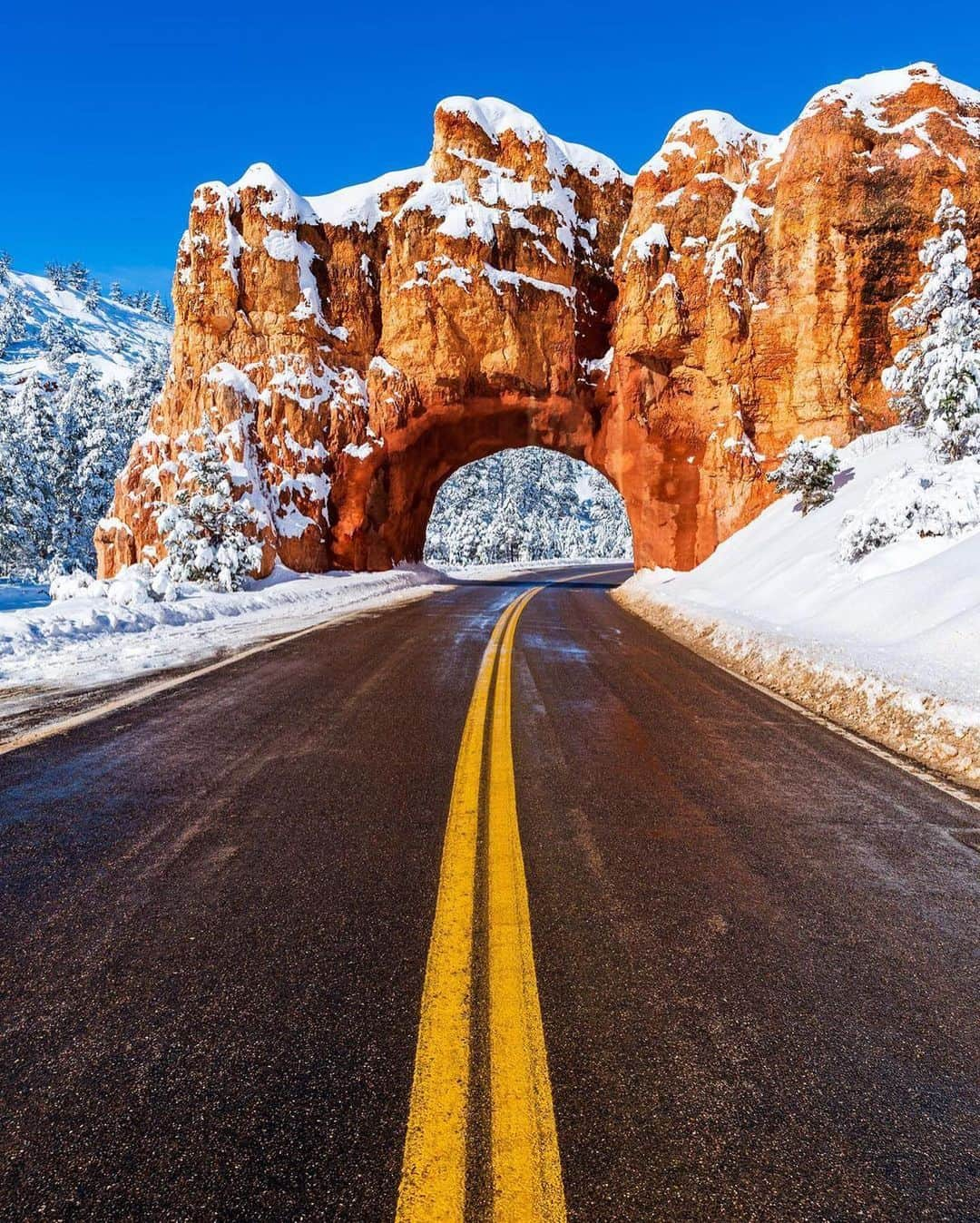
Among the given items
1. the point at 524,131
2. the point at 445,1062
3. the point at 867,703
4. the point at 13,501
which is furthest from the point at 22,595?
the point at 445,1062

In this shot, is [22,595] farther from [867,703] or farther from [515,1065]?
[515,1065]

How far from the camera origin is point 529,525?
68625 mm

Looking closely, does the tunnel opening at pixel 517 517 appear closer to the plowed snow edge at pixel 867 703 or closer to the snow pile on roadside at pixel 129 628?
the snow pile on roadside at pixel 129 628

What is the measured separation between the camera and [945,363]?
45.0 feet

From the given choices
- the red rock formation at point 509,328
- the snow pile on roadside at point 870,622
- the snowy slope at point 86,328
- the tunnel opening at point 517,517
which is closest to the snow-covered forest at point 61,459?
the red rock formation at point 509,328

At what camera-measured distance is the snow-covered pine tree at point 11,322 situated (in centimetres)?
10562

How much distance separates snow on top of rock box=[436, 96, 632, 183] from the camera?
104 feet

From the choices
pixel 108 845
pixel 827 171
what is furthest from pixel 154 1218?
pixel 827 171

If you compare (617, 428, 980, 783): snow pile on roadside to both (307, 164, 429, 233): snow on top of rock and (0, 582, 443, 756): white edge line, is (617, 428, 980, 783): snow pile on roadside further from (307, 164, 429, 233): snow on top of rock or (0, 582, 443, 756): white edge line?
(307, 164, 429, 233): snow on top of rock

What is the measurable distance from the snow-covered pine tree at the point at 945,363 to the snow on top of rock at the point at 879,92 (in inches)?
451

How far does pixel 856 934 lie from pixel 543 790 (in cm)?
189

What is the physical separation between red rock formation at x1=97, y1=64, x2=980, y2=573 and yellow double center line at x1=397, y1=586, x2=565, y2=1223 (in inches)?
1060

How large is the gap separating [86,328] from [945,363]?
17919cm

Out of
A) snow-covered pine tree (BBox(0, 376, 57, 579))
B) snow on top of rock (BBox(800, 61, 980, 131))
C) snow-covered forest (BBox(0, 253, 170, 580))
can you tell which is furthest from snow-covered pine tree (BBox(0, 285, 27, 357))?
snow on top of rock (BBox(800, 61, 980, 131))
